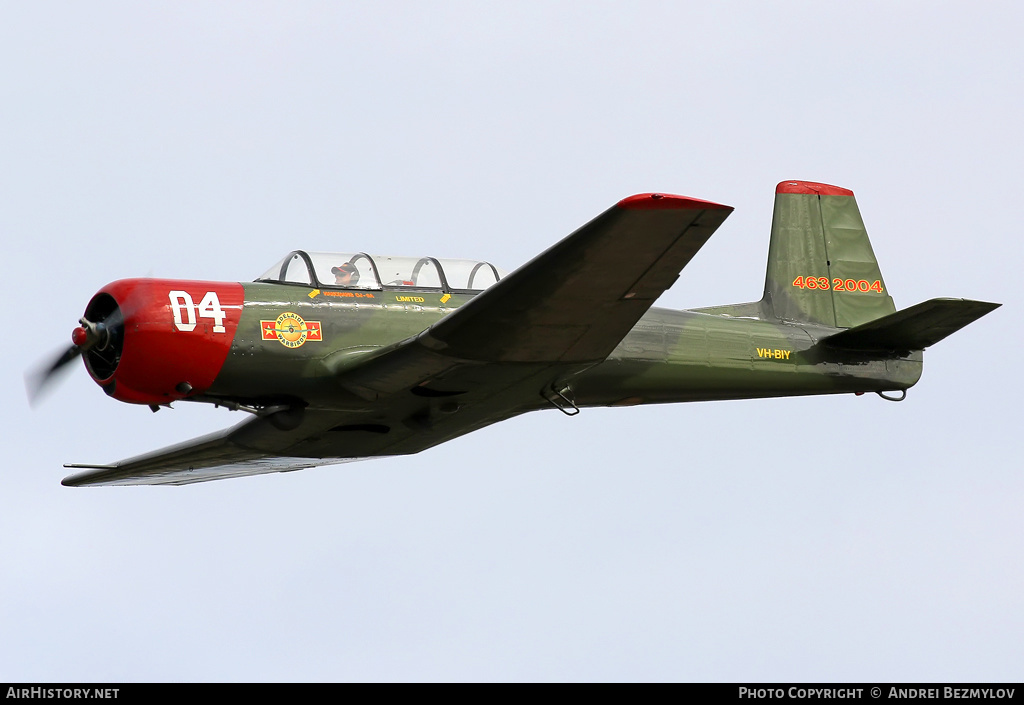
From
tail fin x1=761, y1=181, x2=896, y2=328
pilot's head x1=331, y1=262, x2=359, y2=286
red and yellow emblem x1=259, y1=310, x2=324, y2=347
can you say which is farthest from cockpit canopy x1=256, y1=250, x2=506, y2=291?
tail fin x1=761, y1=181, x2=896, y2=328

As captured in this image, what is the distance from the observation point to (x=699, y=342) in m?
17.6

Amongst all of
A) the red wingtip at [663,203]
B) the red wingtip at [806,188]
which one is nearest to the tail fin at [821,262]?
the red wingtip at [806,188]

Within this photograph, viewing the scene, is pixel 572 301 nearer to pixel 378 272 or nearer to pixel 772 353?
pixel 378 272

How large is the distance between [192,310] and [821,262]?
8551 millimetres

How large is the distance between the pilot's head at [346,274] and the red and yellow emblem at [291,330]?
2.01ft

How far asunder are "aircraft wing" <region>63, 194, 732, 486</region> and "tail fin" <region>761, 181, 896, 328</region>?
4.46 meters

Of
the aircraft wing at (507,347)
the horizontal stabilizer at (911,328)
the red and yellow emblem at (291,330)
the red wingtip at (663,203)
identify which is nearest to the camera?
the red wingtip at (663,203)

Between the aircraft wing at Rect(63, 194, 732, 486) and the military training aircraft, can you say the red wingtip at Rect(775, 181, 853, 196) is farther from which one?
the aircraft wing at Rect(63, 194, 732, 486)

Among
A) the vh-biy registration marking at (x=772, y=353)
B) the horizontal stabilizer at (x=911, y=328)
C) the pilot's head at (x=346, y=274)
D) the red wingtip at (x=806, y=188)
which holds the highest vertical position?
the red wingtip at (x=806, y=188)

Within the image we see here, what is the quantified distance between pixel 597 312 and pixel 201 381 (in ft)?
13.2

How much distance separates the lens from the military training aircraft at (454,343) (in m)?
14.4

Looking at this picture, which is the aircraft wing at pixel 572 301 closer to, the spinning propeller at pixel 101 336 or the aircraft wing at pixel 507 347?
the aircraft wing at pixel 507 347

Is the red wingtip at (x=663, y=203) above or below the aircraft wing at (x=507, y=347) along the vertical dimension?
above

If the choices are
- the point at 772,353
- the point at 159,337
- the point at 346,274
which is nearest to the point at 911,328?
the point at 772,353
